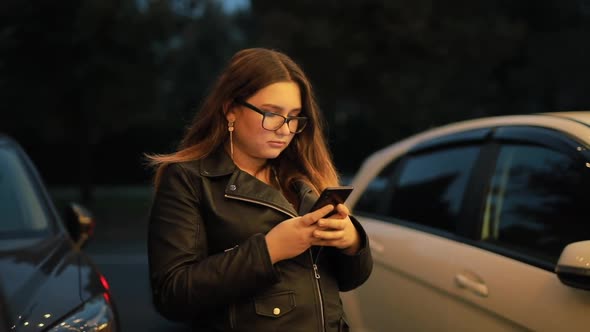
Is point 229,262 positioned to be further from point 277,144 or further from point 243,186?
point 277,144

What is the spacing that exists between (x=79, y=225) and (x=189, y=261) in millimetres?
2115

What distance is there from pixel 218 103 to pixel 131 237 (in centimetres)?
1094

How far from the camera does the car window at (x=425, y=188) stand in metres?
3.60

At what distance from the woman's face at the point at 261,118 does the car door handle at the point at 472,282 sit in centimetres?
126

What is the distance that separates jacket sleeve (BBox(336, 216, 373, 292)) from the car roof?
45.1 inches

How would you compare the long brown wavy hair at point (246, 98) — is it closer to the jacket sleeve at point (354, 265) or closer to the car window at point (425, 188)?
the jacket sleeve at point (354, 265)

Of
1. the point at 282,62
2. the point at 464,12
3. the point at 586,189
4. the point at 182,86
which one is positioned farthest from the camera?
the point at 182,86

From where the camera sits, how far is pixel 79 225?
3.92 m

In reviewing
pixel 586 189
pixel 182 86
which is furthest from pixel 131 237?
pixel 182 86

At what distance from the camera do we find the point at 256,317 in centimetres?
197

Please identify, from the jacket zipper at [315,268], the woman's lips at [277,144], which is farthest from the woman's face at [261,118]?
the jacket zipper at [315,268]

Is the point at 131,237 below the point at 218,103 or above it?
below

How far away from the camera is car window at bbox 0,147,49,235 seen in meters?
3.71

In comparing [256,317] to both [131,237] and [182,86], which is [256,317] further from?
[182,86]
